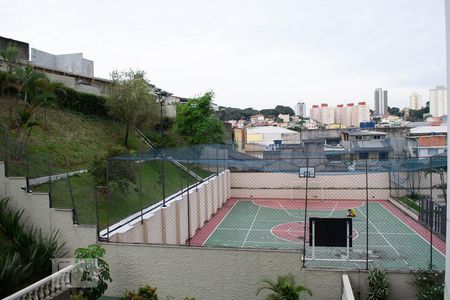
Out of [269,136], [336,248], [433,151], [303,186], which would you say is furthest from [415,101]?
[336,248]

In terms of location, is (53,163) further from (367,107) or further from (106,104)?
(367,107)

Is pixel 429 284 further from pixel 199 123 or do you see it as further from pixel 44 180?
pixel 199 123

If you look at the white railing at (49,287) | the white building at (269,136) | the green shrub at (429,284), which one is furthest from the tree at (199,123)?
the white building at (269,136)

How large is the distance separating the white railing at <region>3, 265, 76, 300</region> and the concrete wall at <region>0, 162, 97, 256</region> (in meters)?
1.25

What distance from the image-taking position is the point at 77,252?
355 inches

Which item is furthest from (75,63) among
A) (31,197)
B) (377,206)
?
(31,197)

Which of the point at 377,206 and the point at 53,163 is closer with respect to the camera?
the point at 53,163

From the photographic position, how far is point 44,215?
10.2 meters

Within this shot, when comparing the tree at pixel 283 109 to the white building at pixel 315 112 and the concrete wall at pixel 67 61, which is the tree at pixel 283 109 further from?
the concrete wall at pixel 67 61

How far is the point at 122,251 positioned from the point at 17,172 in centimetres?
393

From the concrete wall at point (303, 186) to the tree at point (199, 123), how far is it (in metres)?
5.34

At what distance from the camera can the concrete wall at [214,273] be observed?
8.70 m

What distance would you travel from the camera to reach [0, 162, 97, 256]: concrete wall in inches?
398

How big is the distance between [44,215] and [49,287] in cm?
240
